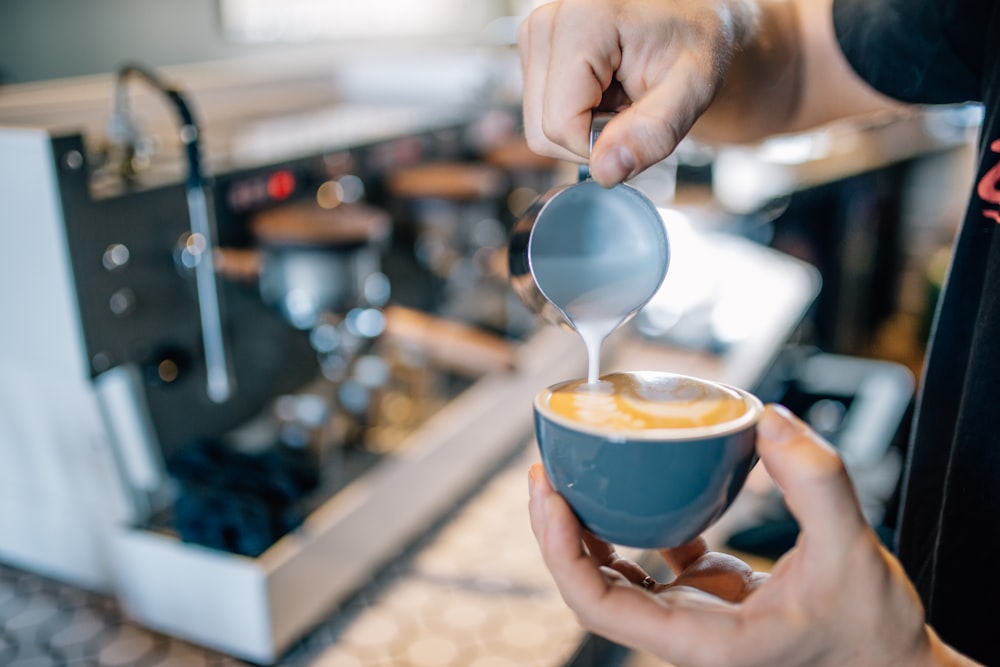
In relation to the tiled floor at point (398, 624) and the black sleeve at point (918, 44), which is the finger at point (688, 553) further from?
the black sleeve at point (918, 44)

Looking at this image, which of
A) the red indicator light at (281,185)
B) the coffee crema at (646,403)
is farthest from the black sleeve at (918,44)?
the red indicator light at (281,185)

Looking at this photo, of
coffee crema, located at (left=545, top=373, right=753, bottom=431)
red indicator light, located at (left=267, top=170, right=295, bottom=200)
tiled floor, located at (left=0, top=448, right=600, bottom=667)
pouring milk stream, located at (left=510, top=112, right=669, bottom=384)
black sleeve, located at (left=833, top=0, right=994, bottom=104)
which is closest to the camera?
coffee crema, located at (left=545, top=373, right=753, bottom=431)

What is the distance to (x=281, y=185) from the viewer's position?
1.34 m

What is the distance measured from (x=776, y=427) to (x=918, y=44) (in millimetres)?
538

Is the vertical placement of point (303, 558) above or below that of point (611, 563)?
below

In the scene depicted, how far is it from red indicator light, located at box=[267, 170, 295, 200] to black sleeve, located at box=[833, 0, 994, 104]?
834mm

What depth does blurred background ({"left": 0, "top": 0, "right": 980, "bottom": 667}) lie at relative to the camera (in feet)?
3.30

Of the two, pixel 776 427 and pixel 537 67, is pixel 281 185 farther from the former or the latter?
pixel 776 427

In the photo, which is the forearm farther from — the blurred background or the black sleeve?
the blurred background

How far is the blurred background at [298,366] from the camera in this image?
100 cm

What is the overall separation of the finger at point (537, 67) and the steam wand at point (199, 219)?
20.1 inches

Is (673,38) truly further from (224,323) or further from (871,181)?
(871,181)

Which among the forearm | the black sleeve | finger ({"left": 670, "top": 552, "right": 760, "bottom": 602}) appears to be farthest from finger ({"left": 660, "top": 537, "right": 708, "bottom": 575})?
the black sleeve

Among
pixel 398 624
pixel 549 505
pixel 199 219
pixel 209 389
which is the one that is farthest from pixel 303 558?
pixel 549 505
